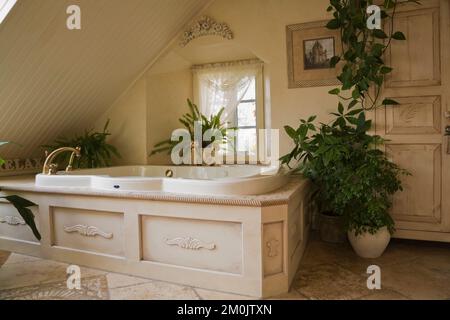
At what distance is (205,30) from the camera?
3.12m

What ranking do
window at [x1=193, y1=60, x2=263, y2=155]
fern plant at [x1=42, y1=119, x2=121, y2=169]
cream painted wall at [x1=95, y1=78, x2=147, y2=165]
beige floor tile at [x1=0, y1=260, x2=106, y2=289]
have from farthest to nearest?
1. window at [x1=193, y1=60, x2=263, y2=155]
2. cream painted wall at [x1=95, y1=78, x2=147, y2=165]
3. fern plant at [x1=42, y1=119, x2=121, y2=169]
4. beige floor tile at [x1=0, y1=260, x2=106, y2=289]

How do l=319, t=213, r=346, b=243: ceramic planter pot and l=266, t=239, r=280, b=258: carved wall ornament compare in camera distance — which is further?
l=319, t=213, r=346, b=243: ceramic planter pot

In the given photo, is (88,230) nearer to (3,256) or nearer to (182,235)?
(182,235)

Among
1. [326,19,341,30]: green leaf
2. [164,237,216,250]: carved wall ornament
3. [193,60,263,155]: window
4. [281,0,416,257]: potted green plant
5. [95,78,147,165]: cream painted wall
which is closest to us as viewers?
[164,237,216,250]: carved wall ornament

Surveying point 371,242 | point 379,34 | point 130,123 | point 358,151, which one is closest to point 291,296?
point 371,242

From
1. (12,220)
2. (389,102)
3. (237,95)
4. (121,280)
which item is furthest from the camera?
(237,95)

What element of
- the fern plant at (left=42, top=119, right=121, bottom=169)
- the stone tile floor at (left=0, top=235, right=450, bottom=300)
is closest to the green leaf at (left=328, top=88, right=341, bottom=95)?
the stone tile floor at (left=0, top=235, right=450, bottom=300)

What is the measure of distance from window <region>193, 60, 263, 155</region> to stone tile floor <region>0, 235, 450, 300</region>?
1.64 meters

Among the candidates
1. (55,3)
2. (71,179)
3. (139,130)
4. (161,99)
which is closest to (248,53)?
(161,99)

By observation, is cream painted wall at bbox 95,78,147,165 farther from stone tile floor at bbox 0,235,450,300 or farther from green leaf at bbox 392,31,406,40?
green leaf at bbox 392,31,406,40

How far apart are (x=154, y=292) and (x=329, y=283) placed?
3.38 feet

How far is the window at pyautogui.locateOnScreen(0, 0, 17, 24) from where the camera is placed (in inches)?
78.4

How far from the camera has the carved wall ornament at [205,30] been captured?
3057 mm
